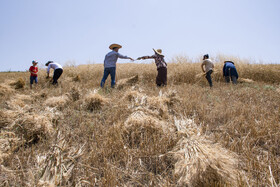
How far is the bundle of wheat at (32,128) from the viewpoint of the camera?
6.98 ft

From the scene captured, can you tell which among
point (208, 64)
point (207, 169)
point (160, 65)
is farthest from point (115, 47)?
point (207, 169)

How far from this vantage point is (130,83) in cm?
718

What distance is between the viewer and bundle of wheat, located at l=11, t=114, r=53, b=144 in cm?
213

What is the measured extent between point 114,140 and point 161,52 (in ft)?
18.1

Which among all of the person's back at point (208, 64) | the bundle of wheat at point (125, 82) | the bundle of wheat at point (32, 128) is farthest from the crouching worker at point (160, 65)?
the bundle of wheat at point (32, 128)

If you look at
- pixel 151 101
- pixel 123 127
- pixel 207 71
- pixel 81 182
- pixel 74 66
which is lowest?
pixel 81 182

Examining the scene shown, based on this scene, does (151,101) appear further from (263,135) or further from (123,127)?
(263,135)

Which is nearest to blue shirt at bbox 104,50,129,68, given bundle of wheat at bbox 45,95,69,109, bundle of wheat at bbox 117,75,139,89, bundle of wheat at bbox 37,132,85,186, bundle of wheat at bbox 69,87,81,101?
bundle of wheat at bbox 117,75,139,89

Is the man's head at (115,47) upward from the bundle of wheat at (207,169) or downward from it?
upward

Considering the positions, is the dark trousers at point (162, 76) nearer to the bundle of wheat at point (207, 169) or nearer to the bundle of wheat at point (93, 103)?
the bundle of wheat at point (93, 103)

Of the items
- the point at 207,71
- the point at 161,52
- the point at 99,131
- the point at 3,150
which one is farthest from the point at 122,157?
the point at 207,71

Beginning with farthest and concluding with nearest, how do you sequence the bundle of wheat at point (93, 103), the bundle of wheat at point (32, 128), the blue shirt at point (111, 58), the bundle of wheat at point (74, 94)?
the blue shirt at point (111, 58), the bundle of wheat at point (74, 94), the bundle of wheat at point (93, 103), the bundle of wheat at point (32, 128)

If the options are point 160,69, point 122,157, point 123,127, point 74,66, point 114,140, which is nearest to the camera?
point 122,157

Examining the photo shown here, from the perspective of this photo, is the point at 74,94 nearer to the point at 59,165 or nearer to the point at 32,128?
the point at 32,128
